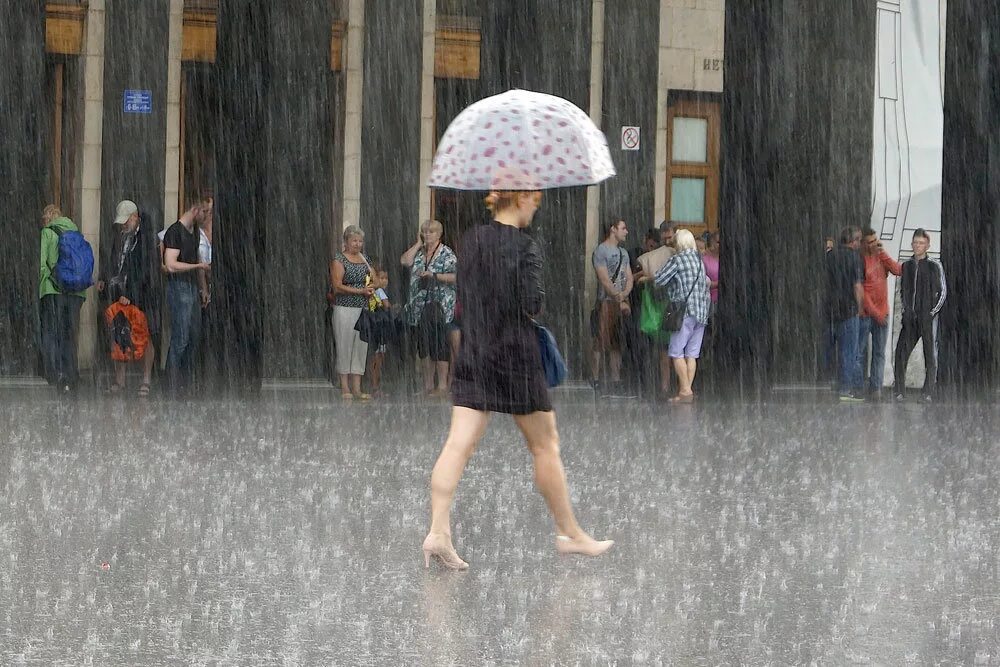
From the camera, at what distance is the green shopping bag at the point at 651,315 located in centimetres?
1867

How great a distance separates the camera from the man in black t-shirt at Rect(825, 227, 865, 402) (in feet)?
61.4

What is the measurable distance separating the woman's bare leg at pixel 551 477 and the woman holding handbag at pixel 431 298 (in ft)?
32.6

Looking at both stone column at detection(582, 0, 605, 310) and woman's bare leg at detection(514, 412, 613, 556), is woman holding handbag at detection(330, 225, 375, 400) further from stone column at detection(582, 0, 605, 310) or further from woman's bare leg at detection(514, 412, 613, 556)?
woman's bare leg at detection(514, 412, 613, 556)

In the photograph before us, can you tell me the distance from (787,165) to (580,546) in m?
13.7

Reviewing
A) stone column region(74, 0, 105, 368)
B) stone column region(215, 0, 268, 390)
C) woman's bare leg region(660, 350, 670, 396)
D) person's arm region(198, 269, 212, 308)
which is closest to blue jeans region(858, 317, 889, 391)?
woman's bare leg region(660, 350, 670, 396)

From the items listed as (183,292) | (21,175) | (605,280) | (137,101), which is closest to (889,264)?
(605,280)

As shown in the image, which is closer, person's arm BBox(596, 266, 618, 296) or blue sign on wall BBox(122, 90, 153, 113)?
person's arm BBox(596, 266, 618, 296)

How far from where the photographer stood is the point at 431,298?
57.2 feet

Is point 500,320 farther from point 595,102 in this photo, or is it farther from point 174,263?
point 595,102

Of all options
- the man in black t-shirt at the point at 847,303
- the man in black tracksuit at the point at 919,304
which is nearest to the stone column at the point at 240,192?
the man in black t-shirt at the point at 847,303

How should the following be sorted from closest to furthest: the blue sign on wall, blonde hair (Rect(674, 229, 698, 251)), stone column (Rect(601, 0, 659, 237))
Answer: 1. blonde hair (Rect(674, 229, 698, 251))
2. the blue sign on wall
3. stone column (Rect(601, 0, 659, 237))

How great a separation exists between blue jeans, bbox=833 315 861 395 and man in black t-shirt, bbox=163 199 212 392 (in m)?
6.81

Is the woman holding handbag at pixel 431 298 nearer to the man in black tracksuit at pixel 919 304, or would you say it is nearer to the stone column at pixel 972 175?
the man in black tracksuit at pixel 919 304

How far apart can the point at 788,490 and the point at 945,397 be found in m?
9.34
